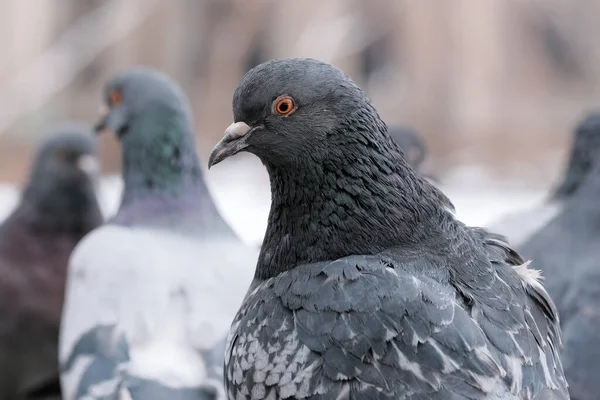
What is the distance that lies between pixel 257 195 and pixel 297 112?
656 cm

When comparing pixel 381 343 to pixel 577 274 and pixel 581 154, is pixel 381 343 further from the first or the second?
pixel 581 154

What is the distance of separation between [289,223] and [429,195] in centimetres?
43

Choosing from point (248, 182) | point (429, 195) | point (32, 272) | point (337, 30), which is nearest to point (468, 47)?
point (337, 30)

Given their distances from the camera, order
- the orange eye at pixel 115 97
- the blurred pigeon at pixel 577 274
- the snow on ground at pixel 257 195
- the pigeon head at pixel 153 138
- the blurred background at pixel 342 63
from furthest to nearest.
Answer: the blurred background at pixel 342 63, the snow on ground at pixel 257 195, the orange eye at pixel 115 97, the pigeon head at pixel 153 138, the blurred pigeon at pixel 577 274

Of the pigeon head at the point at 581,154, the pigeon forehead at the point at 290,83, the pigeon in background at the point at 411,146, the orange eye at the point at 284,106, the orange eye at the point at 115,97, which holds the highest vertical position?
the orange eye at the point at 115,97

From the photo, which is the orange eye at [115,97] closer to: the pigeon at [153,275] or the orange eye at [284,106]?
the pigeon at [153,275]

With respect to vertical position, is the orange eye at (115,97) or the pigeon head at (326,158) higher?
the orange eye at (115,97)

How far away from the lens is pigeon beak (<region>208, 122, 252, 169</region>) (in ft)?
9.23

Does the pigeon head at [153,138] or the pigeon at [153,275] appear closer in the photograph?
the pigeon at [153,275]

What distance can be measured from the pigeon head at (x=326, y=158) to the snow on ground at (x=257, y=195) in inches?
145

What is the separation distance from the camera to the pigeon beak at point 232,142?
2812 millimetres

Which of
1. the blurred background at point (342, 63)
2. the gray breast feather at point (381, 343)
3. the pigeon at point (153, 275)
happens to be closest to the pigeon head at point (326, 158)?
the gray breast feather at point (381, 343)

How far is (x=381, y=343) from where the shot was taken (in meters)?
2.47

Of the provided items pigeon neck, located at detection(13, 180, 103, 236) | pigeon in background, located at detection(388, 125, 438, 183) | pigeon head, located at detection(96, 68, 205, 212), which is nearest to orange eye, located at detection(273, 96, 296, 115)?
pigeon head, located at detection(96, 68, 205, 212)
